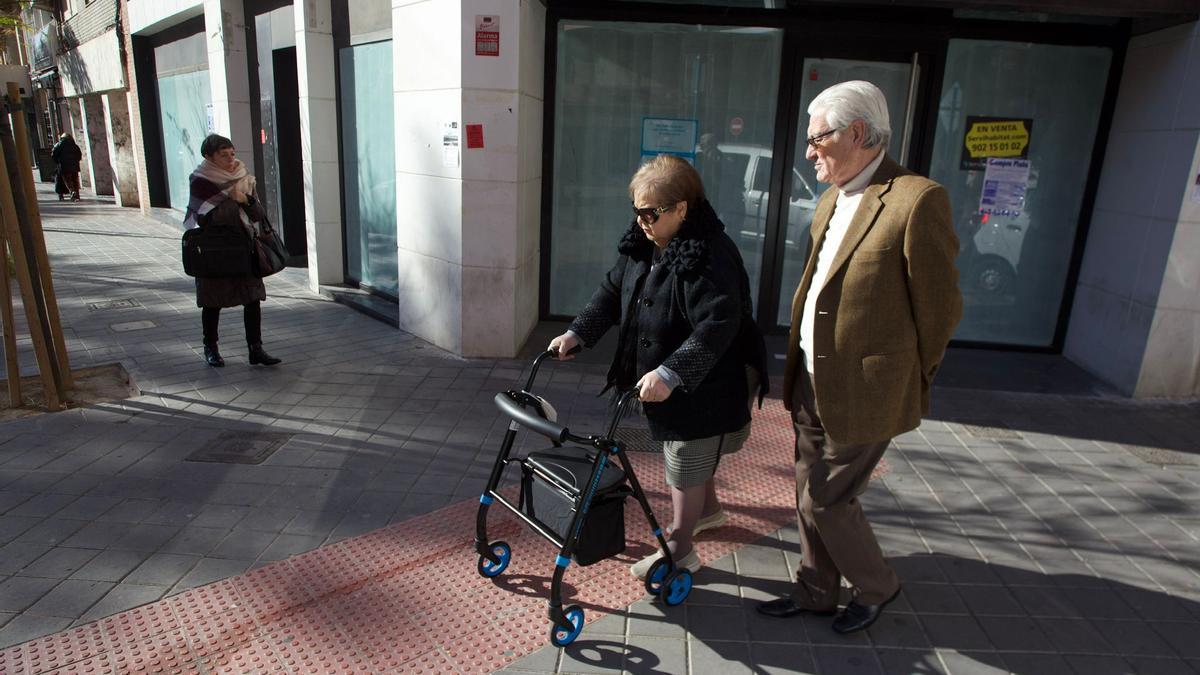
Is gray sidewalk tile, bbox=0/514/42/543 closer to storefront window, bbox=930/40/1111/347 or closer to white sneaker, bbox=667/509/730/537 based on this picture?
white sneaker, bbox=667/509/730/537

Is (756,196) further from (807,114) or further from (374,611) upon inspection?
(374,611)

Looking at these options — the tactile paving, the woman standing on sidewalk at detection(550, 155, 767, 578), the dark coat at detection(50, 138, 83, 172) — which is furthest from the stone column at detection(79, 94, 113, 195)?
the woman standing on sidewalk at detection(550, 155, 767, 578)

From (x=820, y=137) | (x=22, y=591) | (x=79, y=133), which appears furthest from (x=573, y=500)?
(x=79, y=133)

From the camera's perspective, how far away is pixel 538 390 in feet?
18.8

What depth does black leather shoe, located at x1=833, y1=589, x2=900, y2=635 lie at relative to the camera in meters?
3.01

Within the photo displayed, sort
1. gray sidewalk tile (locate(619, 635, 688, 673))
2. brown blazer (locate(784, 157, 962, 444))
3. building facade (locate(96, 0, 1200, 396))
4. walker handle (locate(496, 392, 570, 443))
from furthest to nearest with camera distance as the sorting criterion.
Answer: building facade (locate(96, 0, 1200, 396))
gray sidewalk tile (locate(619, 635, 688, 673))
walker handle (locate(496, 392, 570, 443))
brown blazer (locate(784, 157, 962, 444))

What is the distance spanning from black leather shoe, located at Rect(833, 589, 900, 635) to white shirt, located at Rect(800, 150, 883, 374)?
0.98 metres

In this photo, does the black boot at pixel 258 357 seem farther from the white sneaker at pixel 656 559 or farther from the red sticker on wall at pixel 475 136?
the white sneaker at pixel 656 559

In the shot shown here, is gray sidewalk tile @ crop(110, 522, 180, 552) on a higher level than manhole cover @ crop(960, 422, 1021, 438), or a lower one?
lower

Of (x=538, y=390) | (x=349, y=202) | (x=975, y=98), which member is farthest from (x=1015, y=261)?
(x=349, y=202)

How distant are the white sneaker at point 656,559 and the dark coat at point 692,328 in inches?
22.8

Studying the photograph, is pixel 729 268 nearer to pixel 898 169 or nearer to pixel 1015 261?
pixel 898 169

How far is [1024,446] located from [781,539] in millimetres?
2267

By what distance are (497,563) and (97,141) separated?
2078cm
